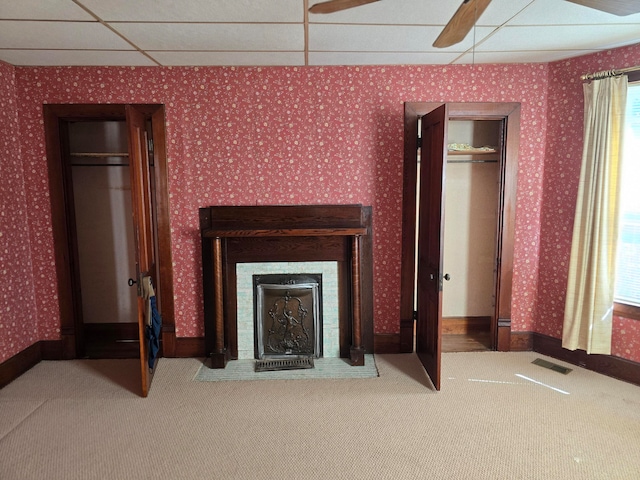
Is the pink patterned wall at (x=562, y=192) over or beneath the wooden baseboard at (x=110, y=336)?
over

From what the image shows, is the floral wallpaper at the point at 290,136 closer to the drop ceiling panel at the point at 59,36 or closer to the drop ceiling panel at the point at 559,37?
the drop ceiling panel at the point at 559,37

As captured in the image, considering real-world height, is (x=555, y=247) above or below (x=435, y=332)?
above

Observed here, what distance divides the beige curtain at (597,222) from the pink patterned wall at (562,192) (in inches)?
5.5

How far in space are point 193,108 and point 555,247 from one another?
316cm

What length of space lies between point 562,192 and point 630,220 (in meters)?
0.51

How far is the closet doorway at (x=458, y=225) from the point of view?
10.0 ft

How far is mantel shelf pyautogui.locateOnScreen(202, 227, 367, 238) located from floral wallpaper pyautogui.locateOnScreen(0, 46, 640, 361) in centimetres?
30

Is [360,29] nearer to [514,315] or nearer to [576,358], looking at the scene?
[514,315]

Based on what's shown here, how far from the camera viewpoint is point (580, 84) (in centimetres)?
322

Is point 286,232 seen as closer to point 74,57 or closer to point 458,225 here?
point 458,225

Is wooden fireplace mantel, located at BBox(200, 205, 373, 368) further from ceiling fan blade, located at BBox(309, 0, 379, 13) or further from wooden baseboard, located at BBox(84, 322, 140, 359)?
ceiling fan blade, located at BBox(309, 0, 379, 13)

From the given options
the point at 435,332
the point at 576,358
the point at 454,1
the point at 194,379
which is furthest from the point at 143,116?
the point at 576,358

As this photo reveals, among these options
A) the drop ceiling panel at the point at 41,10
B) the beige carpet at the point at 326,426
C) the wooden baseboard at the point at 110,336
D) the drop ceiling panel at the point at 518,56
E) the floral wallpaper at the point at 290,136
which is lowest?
the beige carpet at the point at 326,426

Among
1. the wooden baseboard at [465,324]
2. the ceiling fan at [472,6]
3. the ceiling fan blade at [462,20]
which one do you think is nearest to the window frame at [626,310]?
the wooden baseboard at [465,324]
